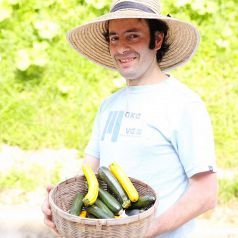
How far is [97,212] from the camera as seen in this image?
1.87 m

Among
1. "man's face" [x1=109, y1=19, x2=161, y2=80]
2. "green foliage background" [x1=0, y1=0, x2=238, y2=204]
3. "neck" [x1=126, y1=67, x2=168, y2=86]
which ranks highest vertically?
"man's face" [x1=109, y1=19, x2=161, y2=80]

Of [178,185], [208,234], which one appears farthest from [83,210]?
[208,234]

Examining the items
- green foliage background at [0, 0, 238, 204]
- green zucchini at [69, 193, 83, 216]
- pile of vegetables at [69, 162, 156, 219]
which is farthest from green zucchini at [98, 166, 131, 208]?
green foliage background at [0, 0, 238, 204]

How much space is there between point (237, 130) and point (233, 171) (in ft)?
1.91

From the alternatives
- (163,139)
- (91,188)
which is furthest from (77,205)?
(163,139)

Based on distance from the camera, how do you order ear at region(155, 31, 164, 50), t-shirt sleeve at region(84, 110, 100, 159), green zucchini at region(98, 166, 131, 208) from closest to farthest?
1. green zucchini at region(98, 166, 131, 208)
2. ear at region(155, 31, 164, 50)
3. t-shirt sleeve at region(84, 110, 100, 159)

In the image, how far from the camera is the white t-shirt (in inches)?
78.2

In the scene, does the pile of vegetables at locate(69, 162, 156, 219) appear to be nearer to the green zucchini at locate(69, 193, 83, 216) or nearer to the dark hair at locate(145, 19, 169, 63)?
the green zucchini at locate(69, 193, 83, 216)

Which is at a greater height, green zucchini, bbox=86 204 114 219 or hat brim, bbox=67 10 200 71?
hat brim, bbox=67 10 200 71

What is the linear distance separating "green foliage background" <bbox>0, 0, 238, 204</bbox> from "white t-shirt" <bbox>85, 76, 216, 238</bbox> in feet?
8.73

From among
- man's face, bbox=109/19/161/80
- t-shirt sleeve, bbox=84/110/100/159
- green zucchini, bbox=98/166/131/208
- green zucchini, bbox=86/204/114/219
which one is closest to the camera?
green zucchini, bbox=86/204/114/219

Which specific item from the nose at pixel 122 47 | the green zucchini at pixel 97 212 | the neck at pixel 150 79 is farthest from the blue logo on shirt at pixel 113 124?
the green zucchini at pixel 97 212

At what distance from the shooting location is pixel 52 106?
542 cm

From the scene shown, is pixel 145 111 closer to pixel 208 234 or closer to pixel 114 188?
pixel 114 188
